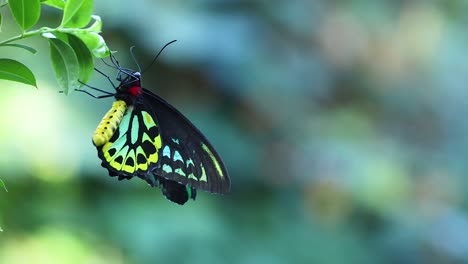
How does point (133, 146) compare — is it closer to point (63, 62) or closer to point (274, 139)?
point (63, 62)

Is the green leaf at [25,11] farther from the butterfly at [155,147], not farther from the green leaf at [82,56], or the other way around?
the butterfly at [155,147]

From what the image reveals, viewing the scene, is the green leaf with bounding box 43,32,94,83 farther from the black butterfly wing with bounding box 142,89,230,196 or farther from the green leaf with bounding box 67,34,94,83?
the black butterfly wing with bounding box 142,89,230,196

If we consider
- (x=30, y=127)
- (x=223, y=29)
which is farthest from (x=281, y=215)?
(x=30, y=127)

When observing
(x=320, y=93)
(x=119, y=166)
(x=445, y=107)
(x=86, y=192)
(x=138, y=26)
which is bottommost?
(x=119, y=166)

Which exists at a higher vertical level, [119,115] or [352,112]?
[352,112]

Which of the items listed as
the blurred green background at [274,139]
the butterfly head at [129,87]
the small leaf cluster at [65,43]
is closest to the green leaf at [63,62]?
the small leaf cluster at [65,43]

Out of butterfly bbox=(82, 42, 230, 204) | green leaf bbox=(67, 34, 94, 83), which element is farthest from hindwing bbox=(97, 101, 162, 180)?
green leaf bbox=(67, 34, 94, 83)

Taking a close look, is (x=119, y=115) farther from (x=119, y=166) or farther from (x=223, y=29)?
(x=223, y=29)
